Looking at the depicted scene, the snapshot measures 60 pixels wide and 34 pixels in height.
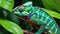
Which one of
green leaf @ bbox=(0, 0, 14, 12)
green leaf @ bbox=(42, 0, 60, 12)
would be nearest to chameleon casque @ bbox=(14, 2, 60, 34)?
green leaf @ bbox=(0, 0, 14, 12)

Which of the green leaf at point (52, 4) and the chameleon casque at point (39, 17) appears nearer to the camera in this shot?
the chameleon casque at point (39, 17)

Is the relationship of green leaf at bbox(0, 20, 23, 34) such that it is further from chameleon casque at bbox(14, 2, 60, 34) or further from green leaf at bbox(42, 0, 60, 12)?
green leaf at bbox(42, 0, 60, 12)

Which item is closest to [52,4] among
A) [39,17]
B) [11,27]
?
[39,17]

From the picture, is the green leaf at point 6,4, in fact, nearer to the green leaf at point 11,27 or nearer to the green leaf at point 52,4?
the green leaf at point 11,27

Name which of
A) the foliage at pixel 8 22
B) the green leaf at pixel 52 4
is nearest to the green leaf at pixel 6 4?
the foliage at pixel 8 22

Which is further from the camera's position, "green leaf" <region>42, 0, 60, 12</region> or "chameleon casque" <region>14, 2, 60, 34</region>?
"green leaf" <region>42, 0, 60, 12</region>

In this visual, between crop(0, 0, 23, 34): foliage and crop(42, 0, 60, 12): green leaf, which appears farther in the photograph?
crop(42, 0, 60, 12): green leaf

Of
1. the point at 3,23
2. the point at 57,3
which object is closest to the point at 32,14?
the point at 3,23

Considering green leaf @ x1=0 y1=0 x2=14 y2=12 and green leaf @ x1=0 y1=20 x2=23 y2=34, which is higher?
green leaf @ x1=0 y1=0 x2=14 y2=12

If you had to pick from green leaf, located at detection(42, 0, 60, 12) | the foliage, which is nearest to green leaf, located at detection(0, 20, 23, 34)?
the foliage

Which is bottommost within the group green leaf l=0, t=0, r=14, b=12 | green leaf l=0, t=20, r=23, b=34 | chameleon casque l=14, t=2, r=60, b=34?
green leaf l=0, t=20, r=23, b=34

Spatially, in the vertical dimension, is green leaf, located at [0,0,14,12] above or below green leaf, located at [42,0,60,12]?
above

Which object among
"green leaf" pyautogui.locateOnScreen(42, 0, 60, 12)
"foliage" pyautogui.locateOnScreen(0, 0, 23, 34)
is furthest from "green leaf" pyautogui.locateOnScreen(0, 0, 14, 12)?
"green leaf" pyautogui.locateOnScreen(42, 0, 60, 12)
